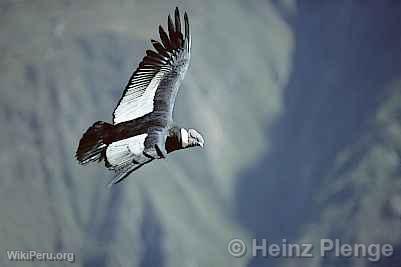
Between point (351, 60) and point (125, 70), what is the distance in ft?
3.30

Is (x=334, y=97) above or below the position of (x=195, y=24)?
below

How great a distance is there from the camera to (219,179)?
315 centimetres

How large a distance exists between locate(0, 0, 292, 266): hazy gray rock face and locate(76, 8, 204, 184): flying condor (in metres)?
0.05

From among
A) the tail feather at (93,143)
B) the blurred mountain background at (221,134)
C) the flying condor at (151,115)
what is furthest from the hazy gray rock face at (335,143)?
the tail feather at (93,143)

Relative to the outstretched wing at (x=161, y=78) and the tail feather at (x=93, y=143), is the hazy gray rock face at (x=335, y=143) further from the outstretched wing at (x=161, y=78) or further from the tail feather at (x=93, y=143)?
the tail feather at (x=93, y=143)

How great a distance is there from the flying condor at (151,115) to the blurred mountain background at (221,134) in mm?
56

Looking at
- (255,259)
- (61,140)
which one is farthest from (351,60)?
(61,140)

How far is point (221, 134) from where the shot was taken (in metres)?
3.16

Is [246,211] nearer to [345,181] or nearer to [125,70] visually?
[345,181]

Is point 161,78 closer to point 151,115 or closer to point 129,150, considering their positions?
point 151,115

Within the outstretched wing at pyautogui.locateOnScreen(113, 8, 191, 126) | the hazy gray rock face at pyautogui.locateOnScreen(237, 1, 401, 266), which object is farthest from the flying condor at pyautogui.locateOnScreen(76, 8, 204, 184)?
the hazy gray rock face at pyautogui.locateOnScreen(237, 1, 401, 266)

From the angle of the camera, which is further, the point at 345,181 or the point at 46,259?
the point at 46,259

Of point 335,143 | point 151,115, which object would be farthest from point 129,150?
point 335,143

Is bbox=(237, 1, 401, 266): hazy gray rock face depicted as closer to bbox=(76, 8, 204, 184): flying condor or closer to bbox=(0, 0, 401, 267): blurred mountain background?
bbox=(0, 0, 401, 267): blurred mountain background
